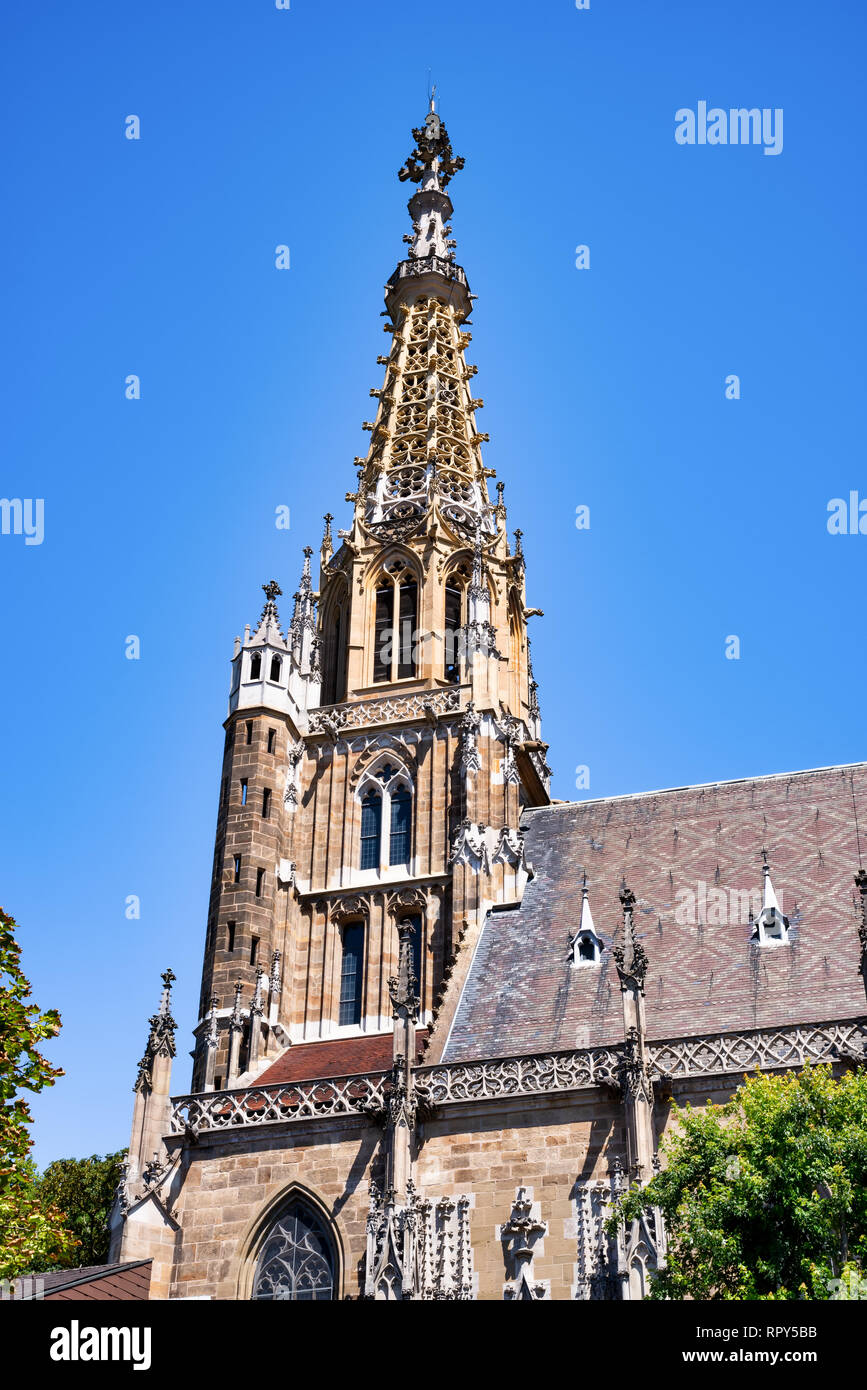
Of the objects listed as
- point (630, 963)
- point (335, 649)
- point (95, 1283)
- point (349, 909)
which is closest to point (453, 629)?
point (335, 649)

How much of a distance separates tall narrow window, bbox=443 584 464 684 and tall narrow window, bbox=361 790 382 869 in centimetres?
418

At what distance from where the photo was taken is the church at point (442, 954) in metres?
26.1

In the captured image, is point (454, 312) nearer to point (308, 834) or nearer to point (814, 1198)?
point (308, 834)

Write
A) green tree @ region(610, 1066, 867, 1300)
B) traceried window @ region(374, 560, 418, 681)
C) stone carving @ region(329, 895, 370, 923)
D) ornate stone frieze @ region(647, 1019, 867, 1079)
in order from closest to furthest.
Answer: green tree @ region(610, 1066, 867, 1300), ornate stone frieze @ region(647, 1019, 867, 1079), stone carving @ region(329, 895, 370, 923), traceried window @ region(374, 560, 418, 681)

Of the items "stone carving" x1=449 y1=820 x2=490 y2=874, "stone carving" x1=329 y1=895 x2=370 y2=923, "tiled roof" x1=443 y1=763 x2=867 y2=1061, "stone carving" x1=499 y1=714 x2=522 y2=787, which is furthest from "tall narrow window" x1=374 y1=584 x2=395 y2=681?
"stone carving" x1=329 y1=895 x2=370 y2=923

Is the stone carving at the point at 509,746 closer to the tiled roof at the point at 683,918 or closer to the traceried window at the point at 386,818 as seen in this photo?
the tiled roof at the point at 683,918

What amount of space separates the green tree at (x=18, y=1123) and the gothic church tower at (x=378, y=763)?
31.2 ft

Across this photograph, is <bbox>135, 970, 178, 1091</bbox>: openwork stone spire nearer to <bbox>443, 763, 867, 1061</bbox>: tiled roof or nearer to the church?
the church

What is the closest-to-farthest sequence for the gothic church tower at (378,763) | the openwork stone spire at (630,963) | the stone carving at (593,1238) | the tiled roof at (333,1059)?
the stone carving at (593,1238)
the openwork stone spire at (630,963)
the tiled roof at (333,1059)
the gothic church tower at (378,763)

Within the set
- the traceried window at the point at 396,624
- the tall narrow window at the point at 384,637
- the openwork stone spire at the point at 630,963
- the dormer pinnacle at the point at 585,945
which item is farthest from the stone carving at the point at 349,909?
the openwork stone spire at the point at 630,963

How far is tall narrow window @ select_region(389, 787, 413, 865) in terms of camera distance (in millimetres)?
36125

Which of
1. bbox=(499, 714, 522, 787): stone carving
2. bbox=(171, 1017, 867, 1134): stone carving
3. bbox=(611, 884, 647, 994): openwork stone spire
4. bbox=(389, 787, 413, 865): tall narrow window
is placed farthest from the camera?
bbox=(499, 714, 522, 787): stone carving

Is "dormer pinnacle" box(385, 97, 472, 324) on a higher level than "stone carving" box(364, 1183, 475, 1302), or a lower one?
higher
